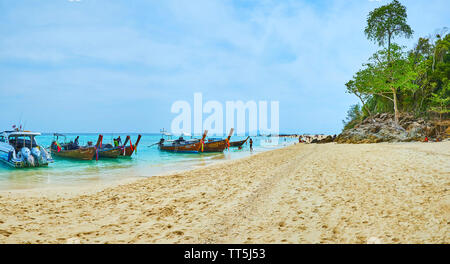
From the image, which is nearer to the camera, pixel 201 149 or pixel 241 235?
pixel 241 235

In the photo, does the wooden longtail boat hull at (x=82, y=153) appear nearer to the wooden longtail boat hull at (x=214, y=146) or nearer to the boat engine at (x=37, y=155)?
the boat engine at (x=37, y=155)

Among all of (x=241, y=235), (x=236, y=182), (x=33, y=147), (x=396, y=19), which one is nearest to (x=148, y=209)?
(x=241, y=235)

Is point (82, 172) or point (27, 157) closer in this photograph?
point (82, 172)

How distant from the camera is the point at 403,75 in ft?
90.9

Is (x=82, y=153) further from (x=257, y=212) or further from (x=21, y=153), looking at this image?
(x=257, y=212)

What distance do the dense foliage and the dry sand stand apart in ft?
83.9

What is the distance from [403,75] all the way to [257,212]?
105 ft

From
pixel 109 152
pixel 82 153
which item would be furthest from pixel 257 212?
pixel 82 153

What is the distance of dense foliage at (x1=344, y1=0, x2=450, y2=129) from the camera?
91.2 ft

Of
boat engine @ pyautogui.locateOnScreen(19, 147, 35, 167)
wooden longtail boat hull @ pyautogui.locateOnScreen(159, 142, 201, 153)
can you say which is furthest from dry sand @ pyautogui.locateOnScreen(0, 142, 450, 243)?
wooden longtail boat hull @ pyautogui.locateOnScreen(159, 142, 201, 153)

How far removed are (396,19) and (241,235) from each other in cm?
4077

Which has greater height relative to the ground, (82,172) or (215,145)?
(215,145)
